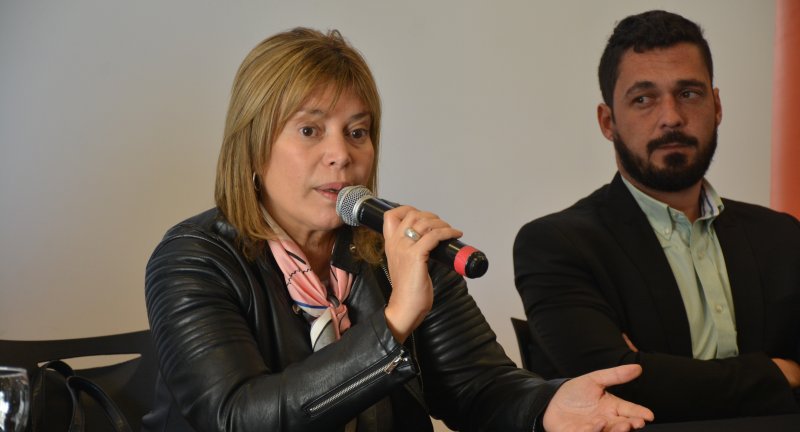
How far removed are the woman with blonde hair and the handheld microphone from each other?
35mm

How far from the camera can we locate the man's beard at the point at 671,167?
2537 mm

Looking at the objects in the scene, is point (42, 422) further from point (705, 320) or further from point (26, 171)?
point (705, 320)

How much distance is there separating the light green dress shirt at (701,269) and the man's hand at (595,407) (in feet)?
2.98

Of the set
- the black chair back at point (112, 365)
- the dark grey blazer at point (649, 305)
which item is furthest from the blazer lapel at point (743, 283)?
the black chair back at point (112, 365)

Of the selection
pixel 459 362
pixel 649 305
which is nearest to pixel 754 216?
pixel 649 305

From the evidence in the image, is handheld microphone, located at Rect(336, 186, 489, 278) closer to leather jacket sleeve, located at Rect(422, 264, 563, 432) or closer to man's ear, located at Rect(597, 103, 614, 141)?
leather jacket sleeve, located at Rect(422, 264, 563, 432)

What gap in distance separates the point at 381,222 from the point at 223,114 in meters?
1.78

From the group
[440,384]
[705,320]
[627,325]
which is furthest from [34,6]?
[705,320]

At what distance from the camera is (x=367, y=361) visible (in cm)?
150

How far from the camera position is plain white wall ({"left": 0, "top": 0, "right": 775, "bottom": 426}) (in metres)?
2.94

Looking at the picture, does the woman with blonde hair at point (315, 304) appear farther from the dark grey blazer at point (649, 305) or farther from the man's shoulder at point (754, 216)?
the man's shoulder at point (754, 216)

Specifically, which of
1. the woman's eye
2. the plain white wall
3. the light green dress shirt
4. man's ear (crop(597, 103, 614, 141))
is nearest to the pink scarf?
the woman's eye

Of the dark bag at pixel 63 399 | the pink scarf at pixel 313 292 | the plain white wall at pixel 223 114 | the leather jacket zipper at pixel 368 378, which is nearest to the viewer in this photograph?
the leather jacket zipper at pixel 368 378

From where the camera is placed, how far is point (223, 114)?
320cm
